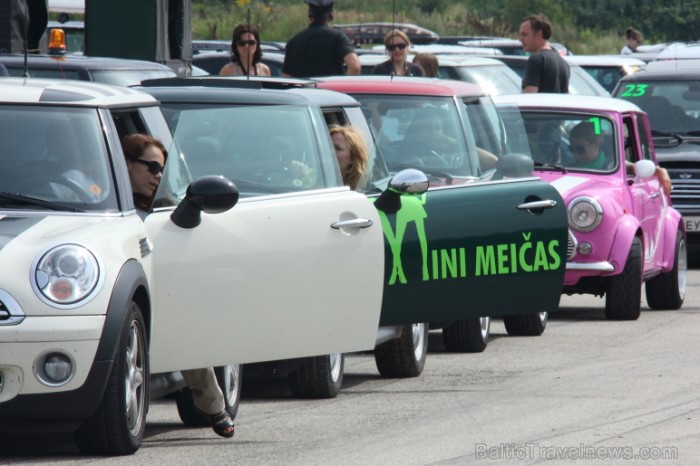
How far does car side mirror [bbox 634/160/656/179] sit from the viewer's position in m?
13.3

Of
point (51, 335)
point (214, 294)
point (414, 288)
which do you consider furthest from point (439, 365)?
point (51, 335)

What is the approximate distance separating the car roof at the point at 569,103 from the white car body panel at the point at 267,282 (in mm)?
5728

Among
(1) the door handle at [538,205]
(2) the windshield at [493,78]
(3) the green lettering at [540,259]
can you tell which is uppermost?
(1) the door handle at [538,205]

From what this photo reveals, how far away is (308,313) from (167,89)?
5.15ft

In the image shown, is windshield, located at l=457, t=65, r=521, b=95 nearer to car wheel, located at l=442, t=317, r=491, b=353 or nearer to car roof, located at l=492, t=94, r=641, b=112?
car roof, located at l=492, t=94, r=641, b=112

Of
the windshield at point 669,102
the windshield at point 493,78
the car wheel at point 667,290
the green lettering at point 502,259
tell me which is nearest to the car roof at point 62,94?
the green lettering at point 502,259

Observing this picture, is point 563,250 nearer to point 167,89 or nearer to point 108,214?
point 167,89

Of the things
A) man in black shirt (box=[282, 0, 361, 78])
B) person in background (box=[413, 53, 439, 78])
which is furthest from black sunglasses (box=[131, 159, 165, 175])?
person in background (box=[413, 53, 439, 78])

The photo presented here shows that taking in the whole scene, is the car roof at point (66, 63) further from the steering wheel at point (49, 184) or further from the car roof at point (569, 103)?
the steering wheel at point (49, 184)

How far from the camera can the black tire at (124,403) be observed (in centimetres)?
689

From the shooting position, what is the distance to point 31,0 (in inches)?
665

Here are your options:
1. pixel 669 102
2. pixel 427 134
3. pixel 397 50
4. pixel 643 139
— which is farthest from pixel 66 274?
Result: pixel 669 102

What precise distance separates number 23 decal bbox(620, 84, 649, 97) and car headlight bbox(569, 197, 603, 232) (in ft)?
16.9

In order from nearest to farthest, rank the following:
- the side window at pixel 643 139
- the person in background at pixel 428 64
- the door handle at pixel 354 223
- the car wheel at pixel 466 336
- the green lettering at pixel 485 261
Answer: the door handle at pixel 354 223, the green lettering at pixel 485 261, the car wheel at pixel 466 336, the side window at pixel 643 139, the person in background at pixel 428 64
